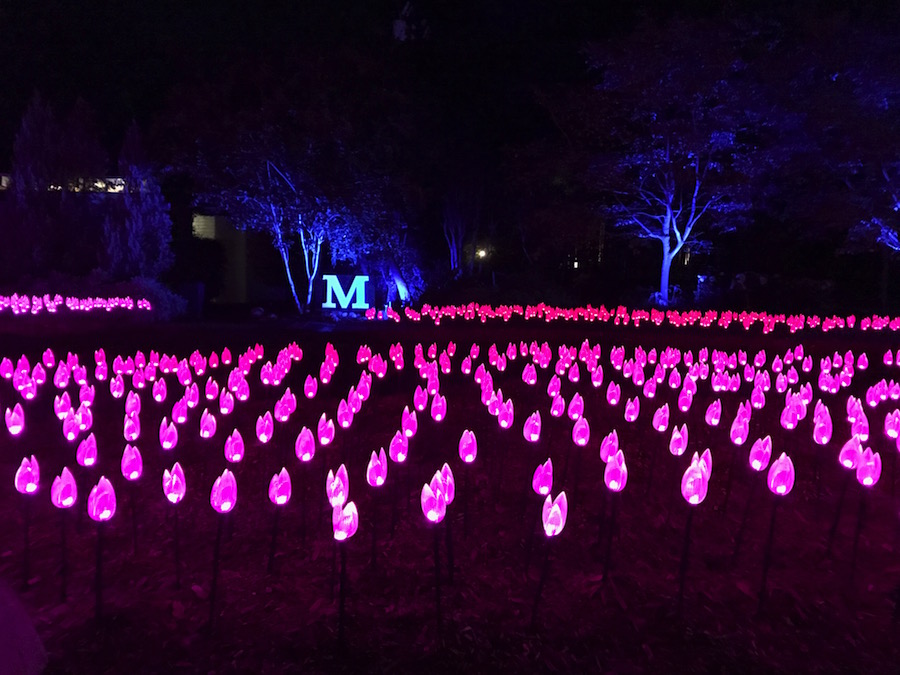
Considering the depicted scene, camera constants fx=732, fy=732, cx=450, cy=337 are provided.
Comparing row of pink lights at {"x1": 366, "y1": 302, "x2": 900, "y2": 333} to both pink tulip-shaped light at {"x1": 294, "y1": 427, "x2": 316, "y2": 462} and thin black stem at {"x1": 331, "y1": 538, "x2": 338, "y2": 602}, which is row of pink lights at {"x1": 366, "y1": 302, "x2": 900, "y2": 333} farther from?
thin black stem at {"x1": 331, "y1": 538, "x2": 338, "y2": 602}

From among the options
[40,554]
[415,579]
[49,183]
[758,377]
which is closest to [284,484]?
[415,579]

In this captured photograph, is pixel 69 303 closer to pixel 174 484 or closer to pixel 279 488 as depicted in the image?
pixel 174 484

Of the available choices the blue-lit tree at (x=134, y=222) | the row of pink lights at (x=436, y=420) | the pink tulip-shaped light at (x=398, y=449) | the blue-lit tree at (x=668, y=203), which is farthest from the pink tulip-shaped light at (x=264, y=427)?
the blue-lit tree at (x=134, y=222)

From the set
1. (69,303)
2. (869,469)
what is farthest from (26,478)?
(69,303)

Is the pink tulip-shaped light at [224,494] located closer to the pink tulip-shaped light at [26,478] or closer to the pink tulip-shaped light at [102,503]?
the pink tulip-shaped light at [102,503]

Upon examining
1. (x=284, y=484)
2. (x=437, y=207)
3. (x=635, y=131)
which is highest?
(x=635, y=131)

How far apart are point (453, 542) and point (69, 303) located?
13109mm

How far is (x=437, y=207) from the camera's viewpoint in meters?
21.9

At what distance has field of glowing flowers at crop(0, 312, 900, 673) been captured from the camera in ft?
10.1

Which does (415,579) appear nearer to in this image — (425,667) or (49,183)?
(425,667)

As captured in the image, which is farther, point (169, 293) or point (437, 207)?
point (437, 207)

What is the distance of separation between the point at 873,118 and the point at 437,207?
11546 mm

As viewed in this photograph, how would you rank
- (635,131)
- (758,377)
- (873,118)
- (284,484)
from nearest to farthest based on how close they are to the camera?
(284,484) → (758,377) → (873,118) → (635,131)

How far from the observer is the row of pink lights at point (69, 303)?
1363 centimetres
